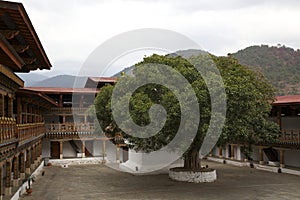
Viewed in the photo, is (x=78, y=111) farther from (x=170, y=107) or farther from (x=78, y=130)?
(x=170, y=107)

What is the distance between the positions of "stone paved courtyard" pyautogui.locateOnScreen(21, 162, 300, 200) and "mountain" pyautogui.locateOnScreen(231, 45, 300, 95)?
133 ft

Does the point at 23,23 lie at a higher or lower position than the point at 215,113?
higher

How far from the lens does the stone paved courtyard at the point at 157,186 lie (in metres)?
20.6

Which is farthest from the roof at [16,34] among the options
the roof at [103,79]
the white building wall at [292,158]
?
the roof at [103,79]

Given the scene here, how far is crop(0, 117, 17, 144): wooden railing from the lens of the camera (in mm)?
13763

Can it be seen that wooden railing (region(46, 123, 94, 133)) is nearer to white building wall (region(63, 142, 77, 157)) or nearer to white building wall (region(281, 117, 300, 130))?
white building wall (region(63, 142, 77, 157))

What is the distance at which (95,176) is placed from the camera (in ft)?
92.6

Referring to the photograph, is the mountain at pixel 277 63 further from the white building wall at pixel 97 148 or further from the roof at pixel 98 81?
the white building wall at pixel 97 148

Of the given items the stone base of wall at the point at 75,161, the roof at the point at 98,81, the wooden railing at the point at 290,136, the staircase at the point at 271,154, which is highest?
the roof at the point at 98,81

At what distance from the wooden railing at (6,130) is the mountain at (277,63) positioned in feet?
183

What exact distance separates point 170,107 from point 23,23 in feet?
36.7

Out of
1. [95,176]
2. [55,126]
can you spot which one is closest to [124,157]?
[55,126]

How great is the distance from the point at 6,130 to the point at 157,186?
1196 centimetres

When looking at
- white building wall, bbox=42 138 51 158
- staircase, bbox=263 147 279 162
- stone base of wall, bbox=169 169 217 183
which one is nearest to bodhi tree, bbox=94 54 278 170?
stone base of wall, bbox=169 169 217 183
